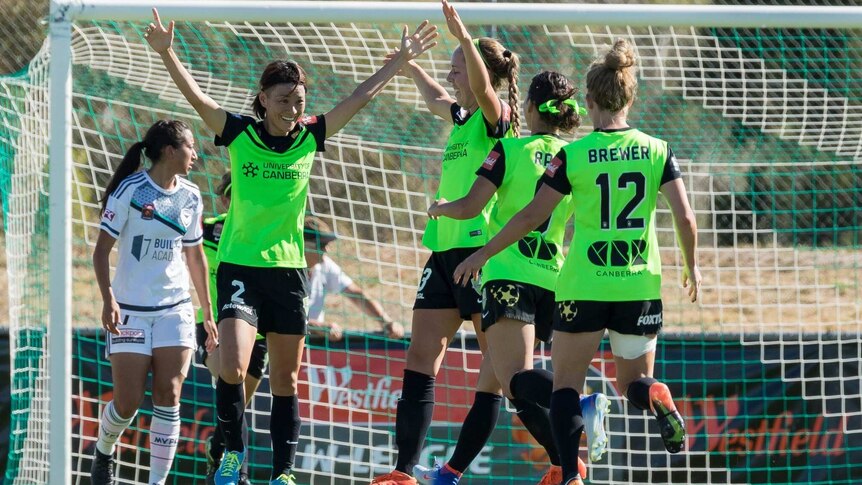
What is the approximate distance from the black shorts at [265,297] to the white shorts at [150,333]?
491mm

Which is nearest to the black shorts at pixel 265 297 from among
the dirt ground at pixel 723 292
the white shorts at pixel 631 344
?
the white shorts at pixel 631 344

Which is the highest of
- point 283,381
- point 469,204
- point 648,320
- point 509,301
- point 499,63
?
point 499,63

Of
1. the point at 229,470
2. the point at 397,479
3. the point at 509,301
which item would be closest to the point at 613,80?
the point at 509,301

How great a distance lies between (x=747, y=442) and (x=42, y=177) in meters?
4.85

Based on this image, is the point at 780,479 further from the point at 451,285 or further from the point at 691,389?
the point at 451,285

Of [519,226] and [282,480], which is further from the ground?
[519,226]

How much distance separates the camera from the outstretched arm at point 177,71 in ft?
16.1

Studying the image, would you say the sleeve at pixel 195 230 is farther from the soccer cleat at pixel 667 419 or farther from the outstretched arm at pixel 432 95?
the soccer cleat at pixel 667 419

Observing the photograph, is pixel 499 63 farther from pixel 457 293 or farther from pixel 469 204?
pixel 457 293

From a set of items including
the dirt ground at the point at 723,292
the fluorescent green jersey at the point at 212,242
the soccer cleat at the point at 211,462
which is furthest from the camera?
the dirt ground at the point at 723,292

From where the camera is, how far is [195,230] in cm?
582

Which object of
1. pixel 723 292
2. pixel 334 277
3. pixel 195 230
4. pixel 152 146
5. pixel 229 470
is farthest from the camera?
pixel 723 292

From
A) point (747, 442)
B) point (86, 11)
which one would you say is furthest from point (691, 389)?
point (86, 11)

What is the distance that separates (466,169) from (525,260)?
0.56 metres
